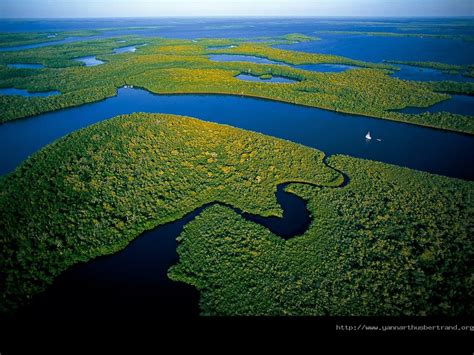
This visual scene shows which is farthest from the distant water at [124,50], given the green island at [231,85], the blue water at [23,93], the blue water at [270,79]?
the blue water at [270,79]

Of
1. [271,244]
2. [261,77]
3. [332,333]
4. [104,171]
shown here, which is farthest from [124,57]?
[332,333]

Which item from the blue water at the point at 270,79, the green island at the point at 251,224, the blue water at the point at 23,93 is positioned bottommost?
the green island at the point at 251,224

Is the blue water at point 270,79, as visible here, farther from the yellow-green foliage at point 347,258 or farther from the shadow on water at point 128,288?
the shadow on water at point 128,288

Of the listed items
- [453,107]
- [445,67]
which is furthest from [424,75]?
[453,107]

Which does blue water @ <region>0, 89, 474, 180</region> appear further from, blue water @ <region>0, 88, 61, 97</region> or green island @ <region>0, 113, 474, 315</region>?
blue water @ <region>0, 88, 61, 97</region>

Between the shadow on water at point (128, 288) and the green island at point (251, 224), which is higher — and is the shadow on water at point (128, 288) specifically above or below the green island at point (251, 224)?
below

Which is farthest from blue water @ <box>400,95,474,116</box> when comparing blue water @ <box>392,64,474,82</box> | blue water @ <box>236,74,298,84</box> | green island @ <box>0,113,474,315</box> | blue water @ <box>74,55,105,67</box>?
blue water @ <box>74,55,105,67</box>

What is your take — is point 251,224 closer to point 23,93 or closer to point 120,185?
point 120,185

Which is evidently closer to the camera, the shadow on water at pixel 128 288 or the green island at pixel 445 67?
the shadow on water at pixel 128 288

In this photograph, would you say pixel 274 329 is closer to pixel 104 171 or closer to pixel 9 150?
pixel 104 171
